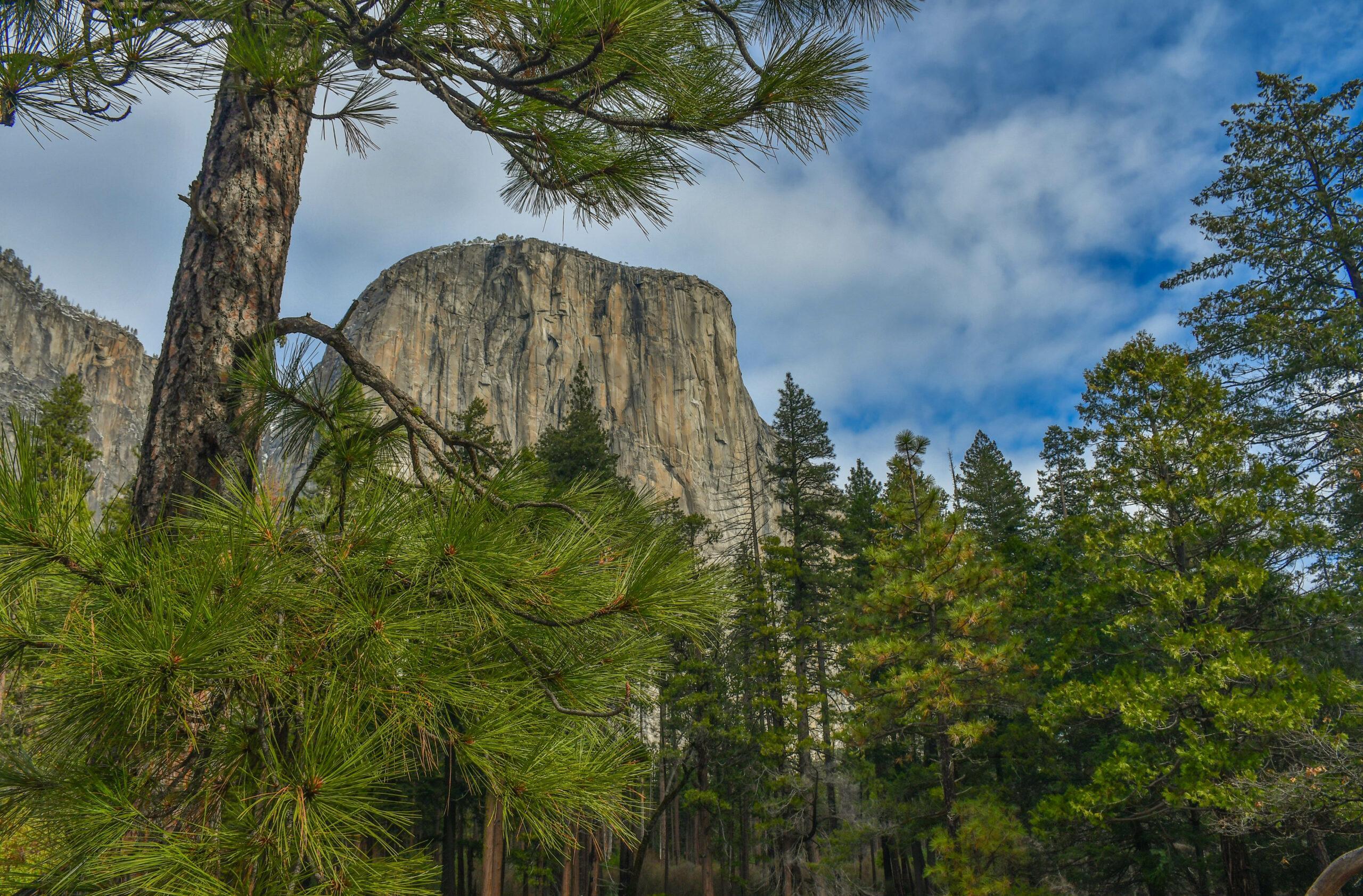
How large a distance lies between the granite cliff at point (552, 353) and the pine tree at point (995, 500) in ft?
101

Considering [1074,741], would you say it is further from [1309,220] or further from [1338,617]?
[1309,220]

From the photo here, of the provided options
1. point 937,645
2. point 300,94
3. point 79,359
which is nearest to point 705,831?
point 937,645

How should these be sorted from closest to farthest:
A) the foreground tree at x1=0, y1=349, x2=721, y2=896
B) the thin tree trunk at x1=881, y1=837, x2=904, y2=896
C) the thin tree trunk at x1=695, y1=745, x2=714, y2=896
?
the foreground tree at x1=0, y1=349, x2=721, y2=896, the thin tree trunk at x1=695, y1=745, x2=714, y2=896, the thin tree trunk at x1=881, y1=837, x2=904, y2=896

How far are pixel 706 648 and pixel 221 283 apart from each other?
1.84 metres

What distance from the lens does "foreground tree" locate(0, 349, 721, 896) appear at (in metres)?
1.25

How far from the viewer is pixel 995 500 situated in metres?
23.2

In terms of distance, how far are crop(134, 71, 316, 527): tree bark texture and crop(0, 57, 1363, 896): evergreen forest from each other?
109mm

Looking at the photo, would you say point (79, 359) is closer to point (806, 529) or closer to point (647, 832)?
point (806, 529)

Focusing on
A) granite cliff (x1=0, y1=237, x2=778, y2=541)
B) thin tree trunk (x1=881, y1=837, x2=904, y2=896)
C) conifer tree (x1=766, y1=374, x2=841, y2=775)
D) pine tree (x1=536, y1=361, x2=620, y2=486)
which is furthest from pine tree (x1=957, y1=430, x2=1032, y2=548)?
granite cliff (x1=0, y1=237, x2=778, y2=541)

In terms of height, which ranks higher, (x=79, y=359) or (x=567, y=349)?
(x=567, y=349)

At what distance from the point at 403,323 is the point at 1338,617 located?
64.6m

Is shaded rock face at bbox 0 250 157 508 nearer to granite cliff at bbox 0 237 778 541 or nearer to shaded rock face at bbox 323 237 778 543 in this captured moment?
granite cliff at bbox 0 237 778 541

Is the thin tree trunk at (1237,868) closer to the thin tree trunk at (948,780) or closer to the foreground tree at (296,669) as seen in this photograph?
the thin tree trunk at (948,780)

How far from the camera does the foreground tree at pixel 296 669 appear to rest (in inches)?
49.3
